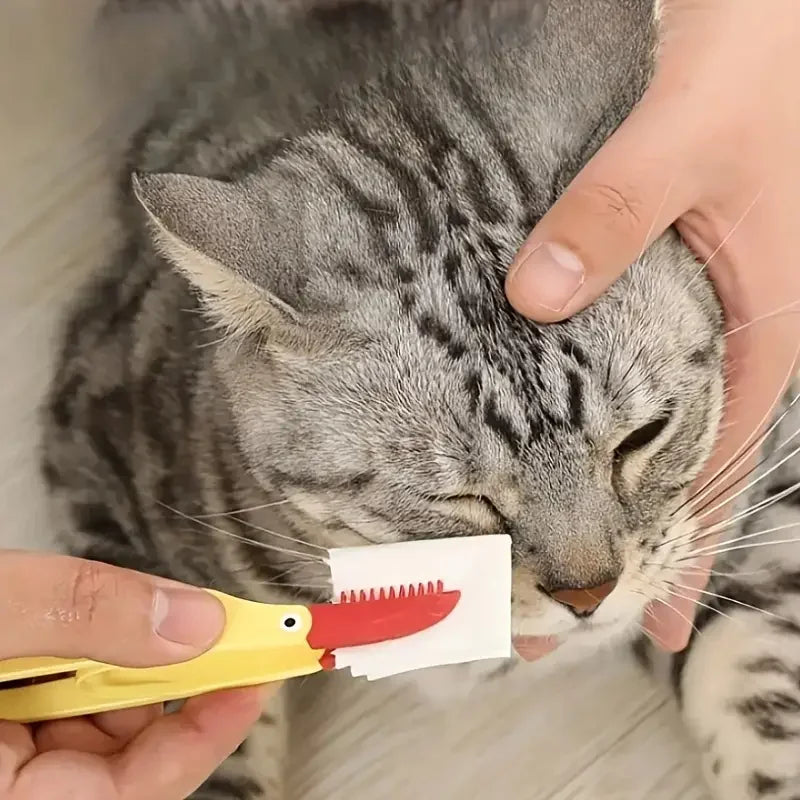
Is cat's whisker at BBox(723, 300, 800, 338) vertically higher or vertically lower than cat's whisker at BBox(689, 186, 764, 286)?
lower

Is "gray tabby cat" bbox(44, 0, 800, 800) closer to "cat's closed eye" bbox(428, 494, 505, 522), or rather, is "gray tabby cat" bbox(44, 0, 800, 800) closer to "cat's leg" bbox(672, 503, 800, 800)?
"cat's closed eye" bbox(428, 494, 505, 522)

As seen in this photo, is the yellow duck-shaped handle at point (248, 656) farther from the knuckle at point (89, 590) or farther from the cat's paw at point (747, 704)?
the cat's paw at point (747, 704)

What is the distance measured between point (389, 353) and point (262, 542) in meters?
0.34

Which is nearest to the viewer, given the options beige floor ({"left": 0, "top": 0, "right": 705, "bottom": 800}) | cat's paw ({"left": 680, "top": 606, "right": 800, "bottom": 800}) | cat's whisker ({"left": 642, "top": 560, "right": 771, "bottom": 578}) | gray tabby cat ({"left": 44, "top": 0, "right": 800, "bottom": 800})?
gray tabby cat ({"left": 44, "top": 0, "right": 800, "bottom": 800})

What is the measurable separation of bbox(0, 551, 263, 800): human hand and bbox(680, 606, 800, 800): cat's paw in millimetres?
533

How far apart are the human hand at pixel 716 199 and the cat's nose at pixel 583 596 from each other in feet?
0.53

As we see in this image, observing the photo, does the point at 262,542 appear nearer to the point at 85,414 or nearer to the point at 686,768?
the point at 85,414

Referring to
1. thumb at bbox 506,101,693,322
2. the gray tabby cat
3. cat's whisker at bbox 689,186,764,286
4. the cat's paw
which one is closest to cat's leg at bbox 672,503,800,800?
the cat's paw

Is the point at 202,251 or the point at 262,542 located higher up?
the point at 202,251

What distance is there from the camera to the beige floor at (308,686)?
1.22 m

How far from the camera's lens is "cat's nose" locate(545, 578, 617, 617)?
82 cm

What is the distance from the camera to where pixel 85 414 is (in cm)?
119

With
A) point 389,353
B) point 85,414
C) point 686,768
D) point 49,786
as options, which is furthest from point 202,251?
point 686,768

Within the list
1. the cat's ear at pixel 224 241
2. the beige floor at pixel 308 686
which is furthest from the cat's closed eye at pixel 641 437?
the beige floor at pixel 308 686
